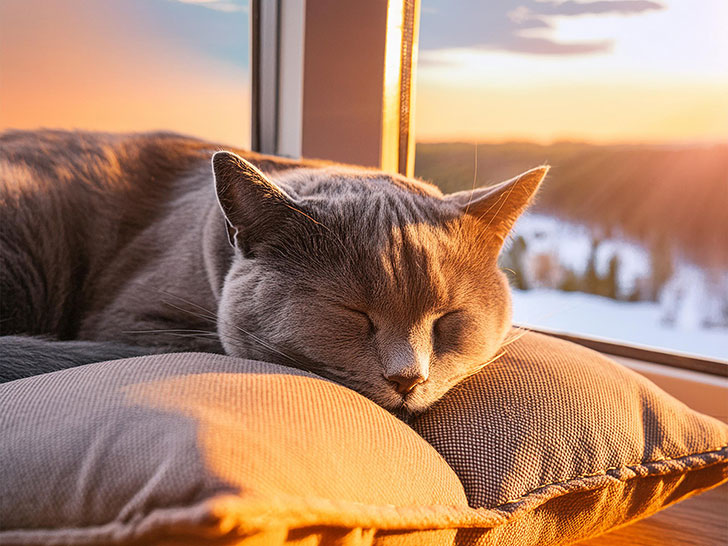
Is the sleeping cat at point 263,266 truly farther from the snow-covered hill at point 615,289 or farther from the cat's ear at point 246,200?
the snow-covered hill at point 615,289

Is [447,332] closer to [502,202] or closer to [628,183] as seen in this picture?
[502,202]

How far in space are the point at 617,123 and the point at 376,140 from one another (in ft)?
2.48

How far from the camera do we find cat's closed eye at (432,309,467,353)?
1067 millimetres

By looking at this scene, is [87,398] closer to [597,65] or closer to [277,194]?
[277,194]

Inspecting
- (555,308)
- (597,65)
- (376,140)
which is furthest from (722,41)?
(376,140)

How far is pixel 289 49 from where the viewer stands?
222 centimetres

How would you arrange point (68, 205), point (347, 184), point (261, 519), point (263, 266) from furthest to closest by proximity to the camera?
point (68, 205), point (347, 184), point (263, 266), point (261, 519)

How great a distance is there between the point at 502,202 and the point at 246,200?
0.47 metres

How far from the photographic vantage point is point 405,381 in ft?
3.21

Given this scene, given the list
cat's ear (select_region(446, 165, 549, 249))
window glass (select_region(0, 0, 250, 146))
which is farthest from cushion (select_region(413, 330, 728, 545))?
window glass (select_region(0, 0, 250, 146))

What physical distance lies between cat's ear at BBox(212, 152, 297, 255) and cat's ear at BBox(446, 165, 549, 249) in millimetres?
345

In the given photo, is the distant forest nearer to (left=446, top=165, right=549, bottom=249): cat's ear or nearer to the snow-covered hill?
the snow-covered hill

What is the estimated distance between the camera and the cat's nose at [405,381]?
973 mm

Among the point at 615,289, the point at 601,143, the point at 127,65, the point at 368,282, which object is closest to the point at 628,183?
the point at 601,143
